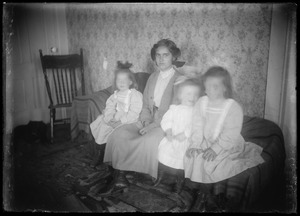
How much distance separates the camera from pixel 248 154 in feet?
5.17

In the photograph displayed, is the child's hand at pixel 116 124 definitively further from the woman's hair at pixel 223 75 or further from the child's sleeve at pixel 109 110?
the woman's hair at pixel 223 75

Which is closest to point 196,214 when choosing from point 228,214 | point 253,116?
point 228,214

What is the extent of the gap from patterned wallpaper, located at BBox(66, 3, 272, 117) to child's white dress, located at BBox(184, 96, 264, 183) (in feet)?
0.73

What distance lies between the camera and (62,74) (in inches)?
101

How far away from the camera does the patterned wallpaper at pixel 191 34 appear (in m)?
1.63

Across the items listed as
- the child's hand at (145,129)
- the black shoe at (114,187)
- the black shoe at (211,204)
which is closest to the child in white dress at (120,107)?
the child's hand at (145,129)

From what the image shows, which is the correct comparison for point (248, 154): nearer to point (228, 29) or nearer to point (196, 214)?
point (196, 214)

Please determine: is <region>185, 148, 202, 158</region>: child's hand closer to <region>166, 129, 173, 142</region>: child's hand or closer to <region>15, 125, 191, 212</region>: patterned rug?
<region>166, 129, 173, 142</region>: child's hand

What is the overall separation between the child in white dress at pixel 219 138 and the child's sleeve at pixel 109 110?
0.72 m

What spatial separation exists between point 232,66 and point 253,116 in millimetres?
364

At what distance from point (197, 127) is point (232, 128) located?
0.71ft

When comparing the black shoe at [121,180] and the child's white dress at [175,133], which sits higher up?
the child's white dress at [175,133]

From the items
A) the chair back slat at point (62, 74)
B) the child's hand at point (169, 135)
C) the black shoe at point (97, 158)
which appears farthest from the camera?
the chair back slat at point (62, 74)

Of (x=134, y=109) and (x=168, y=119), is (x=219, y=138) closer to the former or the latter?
(x=168, y=119)
